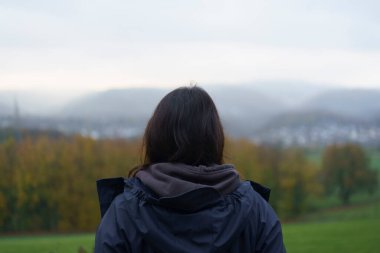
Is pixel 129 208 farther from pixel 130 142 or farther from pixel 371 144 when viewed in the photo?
pixel 371 144

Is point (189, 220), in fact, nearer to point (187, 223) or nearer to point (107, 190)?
point (187, 223)

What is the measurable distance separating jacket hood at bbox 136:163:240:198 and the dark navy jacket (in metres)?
0.02

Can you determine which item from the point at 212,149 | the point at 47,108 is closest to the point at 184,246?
the point at 212,149

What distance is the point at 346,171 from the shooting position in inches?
629

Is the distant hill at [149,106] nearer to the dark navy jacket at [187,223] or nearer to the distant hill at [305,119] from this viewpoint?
the distant hill at [305,119]

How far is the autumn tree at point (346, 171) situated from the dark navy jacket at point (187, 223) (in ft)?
36.3

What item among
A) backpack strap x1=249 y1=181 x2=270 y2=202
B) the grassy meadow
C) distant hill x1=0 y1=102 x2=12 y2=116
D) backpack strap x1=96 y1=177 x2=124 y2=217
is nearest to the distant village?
distant hill x1=0 y1=102 x2=12 y2=116

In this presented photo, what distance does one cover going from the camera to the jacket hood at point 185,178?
1899 mm

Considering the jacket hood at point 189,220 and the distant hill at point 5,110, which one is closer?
the jacket hood at point 189,220

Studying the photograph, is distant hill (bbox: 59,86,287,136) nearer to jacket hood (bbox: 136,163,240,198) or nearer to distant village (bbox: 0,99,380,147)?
distant village (bbox: 0,99,380,147)

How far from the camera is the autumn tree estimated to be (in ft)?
44.5

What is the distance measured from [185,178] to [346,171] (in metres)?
14.7

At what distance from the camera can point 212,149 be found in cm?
202

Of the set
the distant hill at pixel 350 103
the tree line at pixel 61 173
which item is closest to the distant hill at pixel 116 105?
the tree line at pixel 61 173
